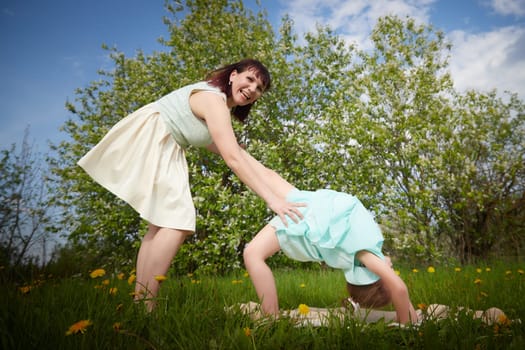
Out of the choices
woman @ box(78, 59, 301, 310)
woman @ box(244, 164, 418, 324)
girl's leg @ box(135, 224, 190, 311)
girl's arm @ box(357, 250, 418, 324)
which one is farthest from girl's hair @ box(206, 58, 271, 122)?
girl's arm @ box(357, 250, 418, 324)

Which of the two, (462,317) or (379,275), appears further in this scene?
(379,275)

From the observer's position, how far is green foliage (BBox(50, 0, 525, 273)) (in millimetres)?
5668

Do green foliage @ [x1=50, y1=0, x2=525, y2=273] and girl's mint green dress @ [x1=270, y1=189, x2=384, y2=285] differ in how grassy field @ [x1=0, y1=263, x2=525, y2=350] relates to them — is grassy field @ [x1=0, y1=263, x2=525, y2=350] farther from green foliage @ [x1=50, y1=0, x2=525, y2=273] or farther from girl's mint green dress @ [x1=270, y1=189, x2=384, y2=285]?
green foliage @ [x1=50, y1=0, x2=525, y2=273]

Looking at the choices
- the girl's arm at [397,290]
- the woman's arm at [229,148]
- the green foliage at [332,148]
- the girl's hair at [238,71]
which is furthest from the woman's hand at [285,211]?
the green foliage at [332,148]

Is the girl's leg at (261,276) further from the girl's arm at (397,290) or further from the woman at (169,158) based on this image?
the girl's arm at (397,290)

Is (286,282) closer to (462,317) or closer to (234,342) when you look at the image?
(462,317)

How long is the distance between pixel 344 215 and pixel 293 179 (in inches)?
146

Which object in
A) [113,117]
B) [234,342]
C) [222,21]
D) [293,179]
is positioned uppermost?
[222,21]

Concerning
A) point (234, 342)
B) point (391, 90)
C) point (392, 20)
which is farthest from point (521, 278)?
point (392, 20)

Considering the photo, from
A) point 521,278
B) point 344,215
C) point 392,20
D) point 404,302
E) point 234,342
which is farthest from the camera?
point 392,20

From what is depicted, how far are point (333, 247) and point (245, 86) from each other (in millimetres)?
1053

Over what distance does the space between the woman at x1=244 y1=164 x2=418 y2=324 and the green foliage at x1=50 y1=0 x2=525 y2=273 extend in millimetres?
3091

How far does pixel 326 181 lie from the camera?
5.86m

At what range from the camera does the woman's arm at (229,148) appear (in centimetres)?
197
